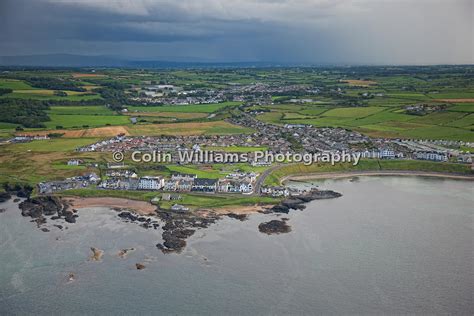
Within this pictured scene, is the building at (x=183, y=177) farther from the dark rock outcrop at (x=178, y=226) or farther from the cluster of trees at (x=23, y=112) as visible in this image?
the cluster of trees at (x=23, y=112)

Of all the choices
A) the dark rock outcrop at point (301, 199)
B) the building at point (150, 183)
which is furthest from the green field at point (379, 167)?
the building at point (150, 183)

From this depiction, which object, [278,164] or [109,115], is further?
[109,115]

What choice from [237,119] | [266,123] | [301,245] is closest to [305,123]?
[266,123]

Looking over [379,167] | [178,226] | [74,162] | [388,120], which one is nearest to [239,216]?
[178,226]

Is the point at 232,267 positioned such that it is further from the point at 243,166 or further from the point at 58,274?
the point at 243,166

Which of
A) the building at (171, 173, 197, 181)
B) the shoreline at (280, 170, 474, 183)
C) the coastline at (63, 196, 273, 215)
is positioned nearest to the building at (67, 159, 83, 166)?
the coastline at (63, 196, 273, 215)

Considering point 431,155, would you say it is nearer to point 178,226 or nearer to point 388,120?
point 388,120

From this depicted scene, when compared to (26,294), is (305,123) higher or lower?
higher
